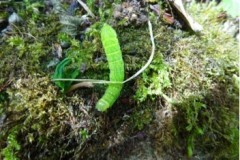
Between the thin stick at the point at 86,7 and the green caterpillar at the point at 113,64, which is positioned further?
Answer: the thin stick at the point at 86,7

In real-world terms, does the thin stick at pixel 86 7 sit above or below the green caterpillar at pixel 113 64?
above

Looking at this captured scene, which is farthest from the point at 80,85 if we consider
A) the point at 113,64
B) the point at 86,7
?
the point at 86,7

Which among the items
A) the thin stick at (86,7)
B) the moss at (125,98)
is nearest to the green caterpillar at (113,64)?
the moss at (125,98)

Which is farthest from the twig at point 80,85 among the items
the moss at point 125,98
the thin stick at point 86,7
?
the thin stick at point 86,7

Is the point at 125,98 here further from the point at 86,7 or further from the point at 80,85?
the point at 86,7

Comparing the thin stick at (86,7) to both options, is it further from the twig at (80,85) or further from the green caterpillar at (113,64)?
the twig at (80,85)

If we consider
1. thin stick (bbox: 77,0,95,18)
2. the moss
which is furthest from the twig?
thin stick (bbox: 77,0,95,18)

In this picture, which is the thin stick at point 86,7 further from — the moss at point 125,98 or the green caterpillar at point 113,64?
the green caterpillar at point 113,64

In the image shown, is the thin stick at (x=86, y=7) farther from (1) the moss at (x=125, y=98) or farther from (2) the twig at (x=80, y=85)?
(2) the twig at (x=80, y=85)

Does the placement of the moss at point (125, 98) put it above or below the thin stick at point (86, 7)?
below

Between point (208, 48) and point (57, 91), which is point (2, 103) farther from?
point (208, 48)

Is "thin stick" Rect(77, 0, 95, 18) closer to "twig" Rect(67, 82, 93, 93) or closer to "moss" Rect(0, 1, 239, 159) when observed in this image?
"moss" Rect(0, 1, 239, 159)
